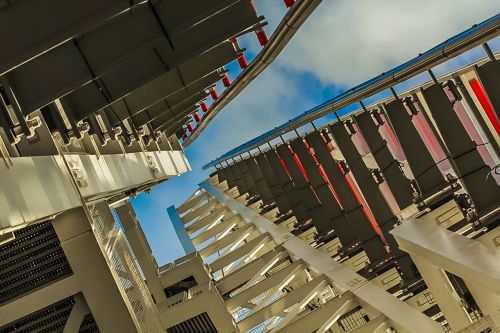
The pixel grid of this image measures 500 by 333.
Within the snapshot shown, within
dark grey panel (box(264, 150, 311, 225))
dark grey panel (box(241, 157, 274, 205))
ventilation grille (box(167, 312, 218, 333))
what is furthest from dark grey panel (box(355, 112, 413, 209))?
dark grey panel (box(241, 157, 274, 205))

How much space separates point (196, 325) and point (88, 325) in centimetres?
454

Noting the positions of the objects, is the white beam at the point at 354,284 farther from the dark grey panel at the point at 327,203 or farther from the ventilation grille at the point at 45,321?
the ventilation grille at the point at 45,321

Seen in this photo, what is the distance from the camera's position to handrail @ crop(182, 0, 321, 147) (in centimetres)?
957

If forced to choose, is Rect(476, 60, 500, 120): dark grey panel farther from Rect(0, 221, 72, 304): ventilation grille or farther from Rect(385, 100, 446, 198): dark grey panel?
Rect(0, 221, 72, 304): ventilation grille

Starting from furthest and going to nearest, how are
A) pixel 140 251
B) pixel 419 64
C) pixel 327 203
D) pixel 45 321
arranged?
pixel 140 251 → pixel 327 203 → pixel 419 64 → pixel 45 321

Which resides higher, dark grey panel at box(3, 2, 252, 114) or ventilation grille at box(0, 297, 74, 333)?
dark grey panel at box(3, 2, 252, 114)

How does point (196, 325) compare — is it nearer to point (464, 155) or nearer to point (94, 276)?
point (94, 276)

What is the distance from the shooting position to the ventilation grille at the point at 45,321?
7113mm

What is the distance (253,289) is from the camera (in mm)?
13250

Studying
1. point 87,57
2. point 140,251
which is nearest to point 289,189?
point 140,251

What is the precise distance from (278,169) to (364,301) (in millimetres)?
7612

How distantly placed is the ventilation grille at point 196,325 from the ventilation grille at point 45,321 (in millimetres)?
4515

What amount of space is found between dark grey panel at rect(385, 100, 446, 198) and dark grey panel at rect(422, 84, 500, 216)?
0.97 meters

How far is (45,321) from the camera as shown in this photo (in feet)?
23.4
